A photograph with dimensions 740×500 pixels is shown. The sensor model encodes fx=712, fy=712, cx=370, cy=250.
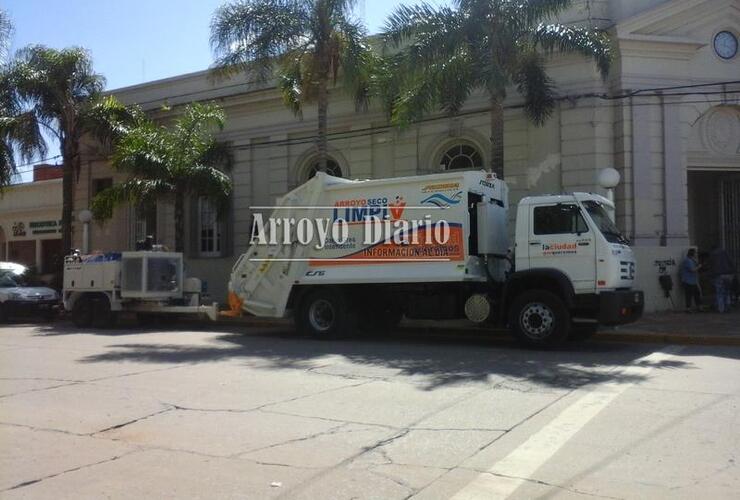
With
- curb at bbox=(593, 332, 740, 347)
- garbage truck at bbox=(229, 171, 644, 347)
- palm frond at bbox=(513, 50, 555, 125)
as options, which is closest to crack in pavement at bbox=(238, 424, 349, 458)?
garbage truck at bbox=(229, 171, 644, 347)

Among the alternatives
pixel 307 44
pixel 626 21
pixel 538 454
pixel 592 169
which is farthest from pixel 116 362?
pixel 626 21

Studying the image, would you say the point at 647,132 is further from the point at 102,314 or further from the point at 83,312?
the point at 83,312

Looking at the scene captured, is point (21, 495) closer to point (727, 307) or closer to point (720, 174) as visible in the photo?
point (727, 307)

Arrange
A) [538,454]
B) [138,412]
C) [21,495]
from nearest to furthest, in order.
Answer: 1. [21,495]
2. [538,454]
3. [138,412]

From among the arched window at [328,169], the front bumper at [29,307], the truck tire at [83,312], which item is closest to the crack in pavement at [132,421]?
the truck tire at [83,312]

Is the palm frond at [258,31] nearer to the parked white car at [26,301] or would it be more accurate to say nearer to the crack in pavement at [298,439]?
the parked white car at [26,301]

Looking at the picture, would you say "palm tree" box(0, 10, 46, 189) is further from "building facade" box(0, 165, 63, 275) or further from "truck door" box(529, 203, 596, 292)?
"truck door" box(529, 203, 596, 292)

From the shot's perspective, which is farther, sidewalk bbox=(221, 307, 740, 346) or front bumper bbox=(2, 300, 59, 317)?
front bumper bbox=(2, 300, 59, 317)

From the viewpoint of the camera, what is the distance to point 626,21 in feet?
59.6

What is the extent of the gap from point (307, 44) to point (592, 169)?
816 cm

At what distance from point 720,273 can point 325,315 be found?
33.0 feet

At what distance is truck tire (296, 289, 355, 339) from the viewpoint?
1484 centimetres

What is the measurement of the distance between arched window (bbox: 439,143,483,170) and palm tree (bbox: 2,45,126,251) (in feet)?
35.7

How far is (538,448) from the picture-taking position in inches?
249
